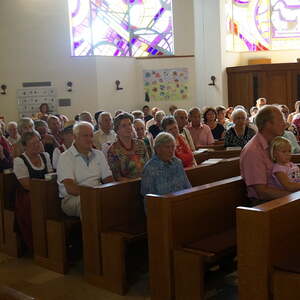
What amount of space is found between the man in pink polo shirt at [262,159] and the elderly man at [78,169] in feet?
4.15

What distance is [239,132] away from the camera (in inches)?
221

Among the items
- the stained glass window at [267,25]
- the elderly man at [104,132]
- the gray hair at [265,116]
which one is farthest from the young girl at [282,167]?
the stained glass window at [267,25]

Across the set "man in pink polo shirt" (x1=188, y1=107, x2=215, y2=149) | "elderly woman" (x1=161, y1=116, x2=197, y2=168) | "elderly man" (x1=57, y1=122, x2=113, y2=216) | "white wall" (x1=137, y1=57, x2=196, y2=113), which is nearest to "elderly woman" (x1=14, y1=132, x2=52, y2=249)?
"elderly man" (x1=57, y1=122, x2=113, y2=216)

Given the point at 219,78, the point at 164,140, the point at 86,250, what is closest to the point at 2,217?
the point at 86,250

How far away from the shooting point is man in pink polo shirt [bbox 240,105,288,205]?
3416mm

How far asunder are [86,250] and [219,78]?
941 cm

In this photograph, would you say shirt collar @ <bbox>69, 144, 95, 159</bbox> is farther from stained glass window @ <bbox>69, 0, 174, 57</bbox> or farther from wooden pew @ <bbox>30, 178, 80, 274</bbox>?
stained glass window @ <bbox>69, 0, 174, 57</bbox>

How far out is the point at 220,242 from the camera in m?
3.33

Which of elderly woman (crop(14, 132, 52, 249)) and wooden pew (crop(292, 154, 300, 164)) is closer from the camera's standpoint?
elderly woman (crop(14, 132, 52, 249))

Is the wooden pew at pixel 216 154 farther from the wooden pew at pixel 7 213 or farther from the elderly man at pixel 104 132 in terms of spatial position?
the wooden pew at pixel 7 213

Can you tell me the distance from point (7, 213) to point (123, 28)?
8553 millimetres

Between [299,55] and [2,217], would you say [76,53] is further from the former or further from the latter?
[2,217]

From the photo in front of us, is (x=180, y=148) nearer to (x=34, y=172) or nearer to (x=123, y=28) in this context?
(x=34, y=172)

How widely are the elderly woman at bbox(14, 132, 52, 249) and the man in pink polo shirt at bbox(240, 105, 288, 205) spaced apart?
6.40 feet
